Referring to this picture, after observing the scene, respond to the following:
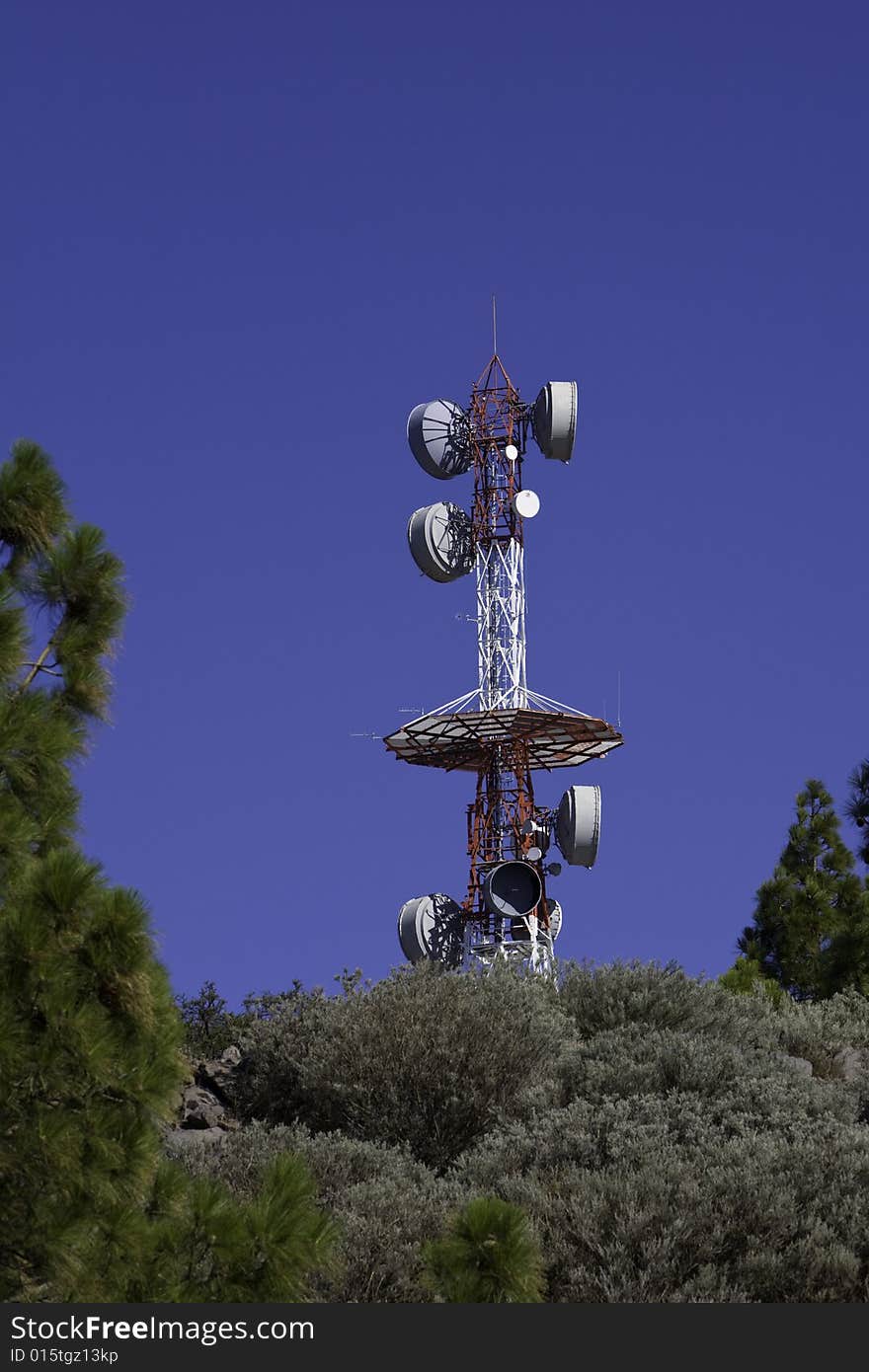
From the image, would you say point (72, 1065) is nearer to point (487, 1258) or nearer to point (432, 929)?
point (487, 1258)

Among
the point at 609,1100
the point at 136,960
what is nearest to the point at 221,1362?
the point at 136,960

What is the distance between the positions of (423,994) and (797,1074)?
153 inches

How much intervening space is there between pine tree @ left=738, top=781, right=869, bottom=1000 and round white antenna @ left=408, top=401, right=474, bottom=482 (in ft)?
29.5

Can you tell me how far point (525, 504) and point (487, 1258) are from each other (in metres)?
21.4

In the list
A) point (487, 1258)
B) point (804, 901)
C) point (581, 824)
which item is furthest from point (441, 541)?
point (487, 1258)

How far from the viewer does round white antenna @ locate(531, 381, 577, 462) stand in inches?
1136

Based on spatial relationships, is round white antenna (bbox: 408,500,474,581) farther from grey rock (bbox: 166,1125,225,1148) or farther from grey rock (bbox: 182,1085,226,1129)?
grey rock (bbox: 166,1125,225,1148)

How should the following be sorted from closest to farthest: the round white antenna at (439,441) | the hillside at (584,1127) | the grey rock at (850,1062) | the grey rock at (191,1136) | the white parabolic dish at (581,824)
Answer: the hillside at (584,1127), the grey rock at (191,1136), the grey rock at (850,1062), the white parabolic dish at (581,824), the round white antenna at (439,441)

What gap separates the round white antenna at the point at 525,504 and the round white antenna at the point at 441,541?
917 millimetres

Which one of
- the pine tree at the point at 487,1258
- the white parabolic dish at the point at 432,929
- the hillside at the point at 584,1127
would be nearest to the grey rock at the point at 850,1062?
the hillside at the point at 584,1127

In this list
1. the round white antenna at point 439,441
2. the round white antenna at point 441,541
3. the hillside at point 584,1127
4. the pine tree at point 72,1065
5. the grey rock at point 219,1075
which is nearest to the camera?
the pine tree at point 72,1065

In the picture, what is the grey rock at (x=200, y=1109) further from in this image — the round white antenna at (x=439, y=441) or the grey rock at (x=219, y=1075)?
the round white antenna at (x=439, y=441)

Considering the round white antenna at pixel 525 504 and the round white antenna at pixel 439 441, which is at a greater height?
the round white antenna at pixel 439 441

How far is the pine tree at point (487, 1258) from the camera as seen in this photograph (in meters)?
8.36
